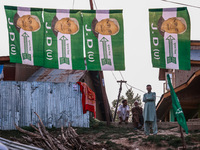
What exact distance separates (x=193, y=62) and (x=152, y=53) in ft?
19.1

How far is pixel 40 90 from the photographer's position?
19.5m

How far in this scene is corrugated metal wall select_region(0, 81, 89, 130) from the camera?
18.8 metres

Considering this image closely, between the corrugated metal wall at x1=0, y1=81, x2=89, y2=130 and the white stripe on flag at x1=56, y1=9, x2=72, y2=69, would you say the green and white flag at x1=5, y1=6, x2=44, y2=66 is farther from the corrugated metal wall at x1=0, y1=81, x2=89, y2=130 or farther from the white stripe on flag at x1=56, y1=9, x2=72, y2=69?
the corrugated metal wall at x1=0, y1=81, x2=89, y2=130

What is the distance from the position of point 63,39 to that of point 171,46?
191 inches

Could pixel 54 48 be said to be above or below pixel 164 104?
above

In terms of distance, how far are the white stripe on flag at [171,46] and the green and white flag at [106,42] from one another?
6.36 feet

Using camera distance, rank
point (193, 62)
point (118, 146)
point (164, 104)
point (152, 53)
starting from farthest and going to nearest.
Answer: point (164, 104)
point (193, 62)
point (152, 53)
point (118, 146)

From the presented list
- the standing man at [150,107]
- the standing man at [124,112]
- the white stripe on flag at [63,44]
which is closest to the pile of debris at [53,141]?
the standing man at [150,107]

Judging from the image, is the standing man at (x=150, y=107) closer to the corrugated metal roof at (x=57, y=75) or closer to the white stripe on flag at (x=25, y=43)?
the white stripe on flag at (x=25, y=43)

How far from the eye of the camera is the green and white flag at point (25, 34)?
19422 millimetres

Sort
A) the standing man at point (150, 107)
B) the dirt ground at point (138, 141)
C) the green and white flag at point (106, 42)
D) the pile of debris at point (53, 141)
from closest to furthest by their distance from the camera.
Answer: the pile of debris at point (53, 141)
the dirt ground at point (138, 141)
the standing man at point (150, 107)
the green and white flag at point (106, 42)

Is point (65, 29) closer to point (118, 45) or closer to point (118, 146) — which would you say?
point (118, 45)

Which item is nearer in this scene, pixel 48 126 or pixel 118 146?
pixel 118 146

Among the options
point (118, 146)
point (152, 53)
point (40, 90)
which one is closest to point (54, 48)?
point (40, 90)
